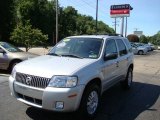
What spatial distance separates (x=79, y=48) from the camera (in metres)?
7.07

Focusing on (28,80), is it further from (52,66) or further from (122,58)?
(122,58)

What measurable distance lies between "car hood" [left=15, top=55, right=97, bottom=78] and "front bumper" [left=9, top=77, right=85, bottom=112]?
12.3 inches

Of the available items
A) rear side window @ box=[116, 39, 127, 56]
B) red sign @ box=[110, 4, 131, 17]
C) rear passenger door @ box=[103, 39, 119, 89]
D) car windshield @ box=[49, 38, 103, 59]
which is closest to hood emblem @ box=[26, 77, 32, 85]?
car windshield @ box=[49, 38, 103, 59]

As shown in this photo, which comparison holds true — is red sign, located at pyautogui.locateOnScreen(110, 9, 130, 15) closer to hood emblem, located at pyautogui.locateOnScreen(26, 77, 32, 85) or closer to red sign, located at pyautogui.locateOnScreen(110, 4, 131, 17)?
red sign, located at pyautogui.locateOnScreen(110, 4, 131, 17)

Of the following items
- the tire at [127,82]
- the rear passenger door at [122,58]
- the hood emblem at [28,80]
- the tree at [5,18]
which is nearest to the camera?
the hood emblem at [28,80]

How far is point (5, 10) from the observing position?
52062mm

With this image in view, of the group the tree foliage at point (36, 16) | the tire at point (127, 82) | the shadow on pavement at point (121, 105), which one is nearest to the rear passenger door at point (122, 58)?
the tire at point (127, 82)

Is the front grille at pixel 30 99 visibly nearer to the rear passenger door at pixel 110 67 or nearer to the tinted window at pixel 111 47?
the rear passenger door at pixel 110 67

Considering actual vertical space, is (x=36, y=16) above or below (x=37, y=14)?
below

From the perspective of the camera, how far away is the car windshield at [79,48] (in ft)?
22.4

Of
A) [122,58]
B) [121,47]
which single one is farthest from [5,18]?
[122,58]

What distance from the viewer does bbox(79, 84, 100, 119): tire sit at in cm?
573

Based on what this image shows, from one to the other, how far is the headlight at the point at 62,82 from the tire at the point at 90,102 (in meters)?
0.50

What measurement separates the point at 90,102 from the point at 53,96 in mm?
1104
